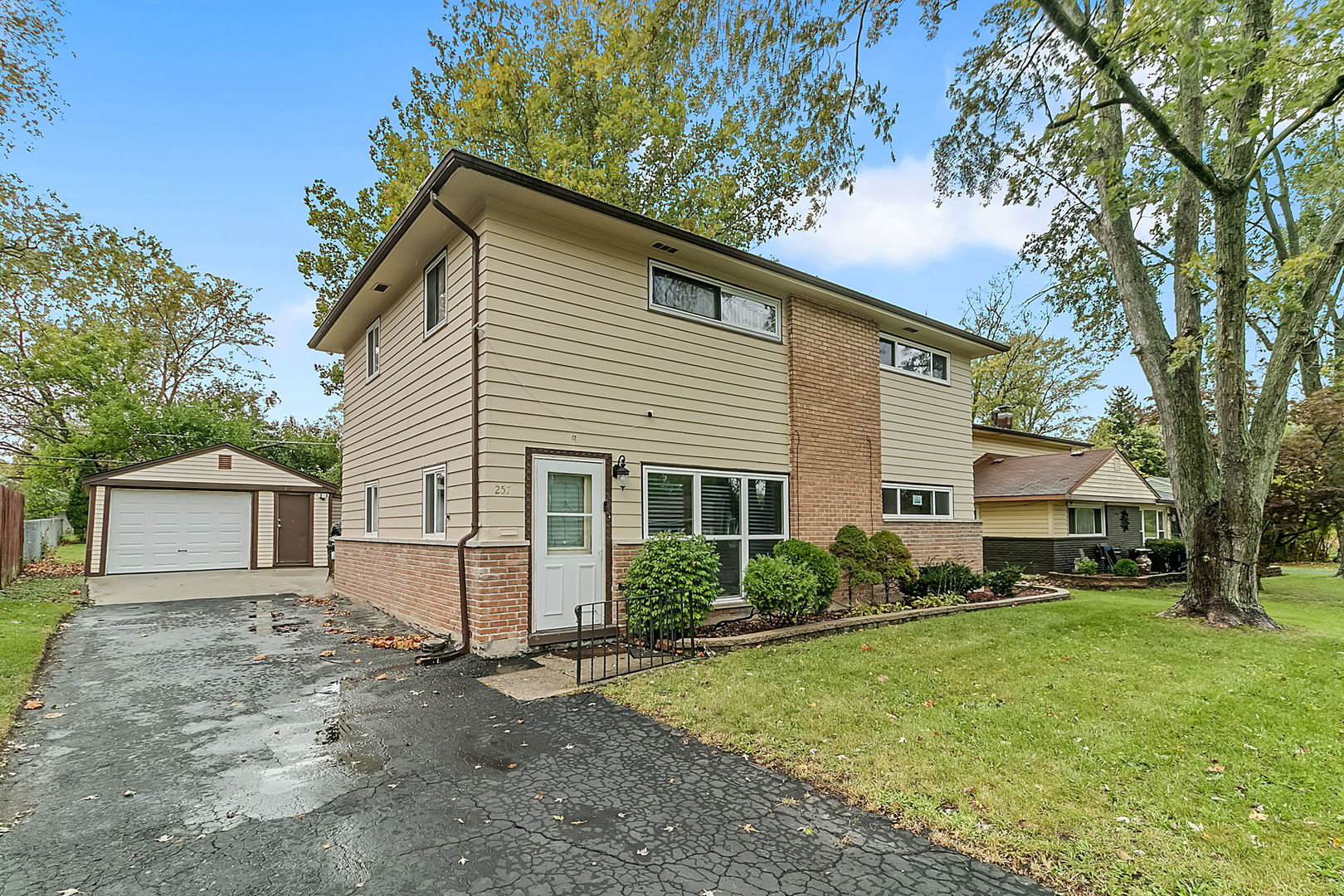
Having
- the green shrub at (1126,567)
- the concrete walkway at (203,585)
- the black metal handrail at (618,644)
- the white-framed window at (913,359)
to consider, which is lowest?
the green shrub at (1126,567)

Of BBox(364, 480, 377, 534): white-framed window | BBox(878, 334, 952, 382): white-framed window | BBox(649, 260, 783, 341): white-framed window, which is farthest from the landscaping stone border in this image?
BBox(364, 480, 377, 534): white-framed window

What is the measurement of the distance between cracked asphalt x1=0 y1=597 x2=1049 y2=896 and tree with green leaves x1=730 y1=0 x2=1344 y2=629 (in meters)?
7.32

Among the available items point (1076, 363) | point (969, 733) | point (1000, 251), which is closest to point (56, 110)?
point (969, 733)

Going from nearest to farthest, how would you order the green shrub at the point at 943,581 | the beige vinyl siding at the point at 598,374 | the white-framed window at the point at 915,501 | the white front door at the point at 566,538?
the beige vinyl siding at the point at 598,374, the white front door at the point at 566,538, the green shrub at the point at 943,581, the white-framed window at the point at 915,501

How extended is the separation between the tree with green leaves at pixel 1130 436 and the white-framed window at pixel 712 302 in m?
29.1

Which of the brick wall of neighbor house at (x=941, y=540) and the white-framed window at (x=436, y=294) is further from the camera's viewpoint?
the brick wall of neighbor house at (x=941, y=540)

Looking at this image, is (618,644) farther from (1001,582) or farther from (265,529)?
(265,529)

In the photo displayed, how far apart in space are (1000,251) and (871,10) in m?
22.5

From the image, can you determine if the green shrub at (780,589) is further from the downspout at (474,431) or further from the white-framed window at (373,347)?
the white-framed window at (373,347)

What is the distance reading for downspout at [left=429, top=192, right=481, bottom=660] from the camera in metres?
6.95

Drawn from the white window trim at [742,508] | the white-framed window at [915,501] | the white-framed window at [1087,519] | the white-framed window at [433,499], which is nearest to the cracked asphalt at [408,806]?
the white-framed window at [433,499]

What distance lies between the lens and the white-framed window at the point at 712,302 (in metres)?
8.88

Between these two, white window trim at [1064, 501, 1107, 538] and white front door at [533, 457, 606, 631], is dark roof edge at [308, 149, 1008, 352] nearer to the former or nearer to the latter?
white front door at [533, 457, 606, 631]

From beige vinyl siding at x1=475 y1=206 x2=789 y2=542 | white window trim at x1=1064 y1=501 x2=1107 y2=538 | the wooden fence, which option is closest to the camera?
beige vinyl siding at x1=475 y1=206 x2=789 y2=542
